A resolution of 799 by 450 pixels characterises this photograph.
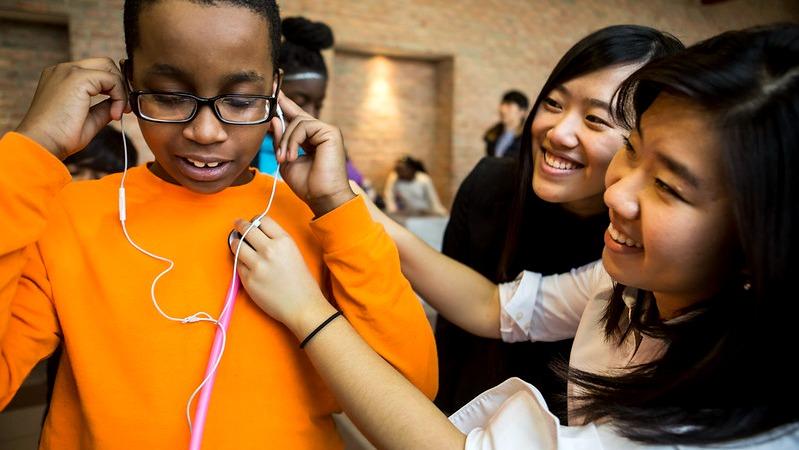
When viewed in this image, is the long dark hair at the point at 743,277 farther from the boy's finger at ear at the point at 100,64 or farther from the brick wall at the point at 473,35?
the brick wall at the point at 473,35

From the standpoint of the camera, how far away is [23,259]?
2.44 ft

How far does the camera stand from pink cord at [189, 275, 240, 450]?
2.48ft

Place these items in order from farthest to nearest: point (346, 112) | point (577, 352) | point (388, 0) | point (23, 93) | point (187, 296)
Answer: point (346, 112) < point (388, 0) < point (23, 93) < point (577, 352) < point (187, 296)

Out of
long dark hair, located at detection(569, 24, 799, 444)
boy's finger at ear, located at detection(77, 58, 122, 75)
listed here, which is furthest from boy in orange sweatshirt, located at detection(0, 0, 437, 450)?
long dark hair, located at detection(569, 24, 799, 444)

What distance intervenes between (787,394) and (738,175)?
266 millimetres

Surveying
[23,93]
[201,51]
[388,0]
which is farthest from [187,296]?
[388,0]

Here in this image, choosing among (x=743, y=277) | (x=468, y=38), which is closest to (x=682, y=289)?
(x=743, y=277)

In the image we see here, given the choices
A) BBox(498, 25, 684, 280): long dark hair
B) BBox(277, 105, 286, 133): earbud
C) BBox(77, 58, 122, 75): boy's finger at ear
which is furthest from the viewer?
BBox(498, 25, 684, 280): long dark hair

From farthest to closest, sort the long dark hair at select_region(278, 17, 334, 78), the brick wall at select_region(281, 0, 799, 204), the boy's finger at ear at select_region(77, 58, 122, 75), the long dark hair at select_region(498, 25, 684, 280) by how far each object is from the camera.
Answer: the brick wall at select_region(281, 0, 799, 204) < the long dark hair at select_region(278, 17, 334, 78) < the long dark hair at select_region(498, 25, 684, 280) < the boy's finger at ear at select_region(77, 58, 122, 75)

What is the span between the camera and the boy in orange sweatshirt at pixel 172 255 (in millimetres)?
771

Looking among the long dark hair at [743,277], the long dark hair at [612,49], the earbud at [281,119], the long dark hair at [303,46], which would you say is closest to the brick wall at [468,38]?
the long dark hair at [303,46]

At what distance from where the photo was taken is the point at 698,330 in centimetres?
73

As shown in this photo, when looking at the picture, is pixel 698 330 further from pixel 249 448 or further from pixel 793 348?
pixel 249 448

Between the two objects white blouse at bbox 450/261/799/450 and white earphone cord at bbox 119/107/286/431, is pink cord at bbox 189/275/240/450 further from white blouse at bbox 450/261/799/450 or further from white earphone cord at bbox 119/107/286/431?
white blouse at bbox 450/261/799/450
